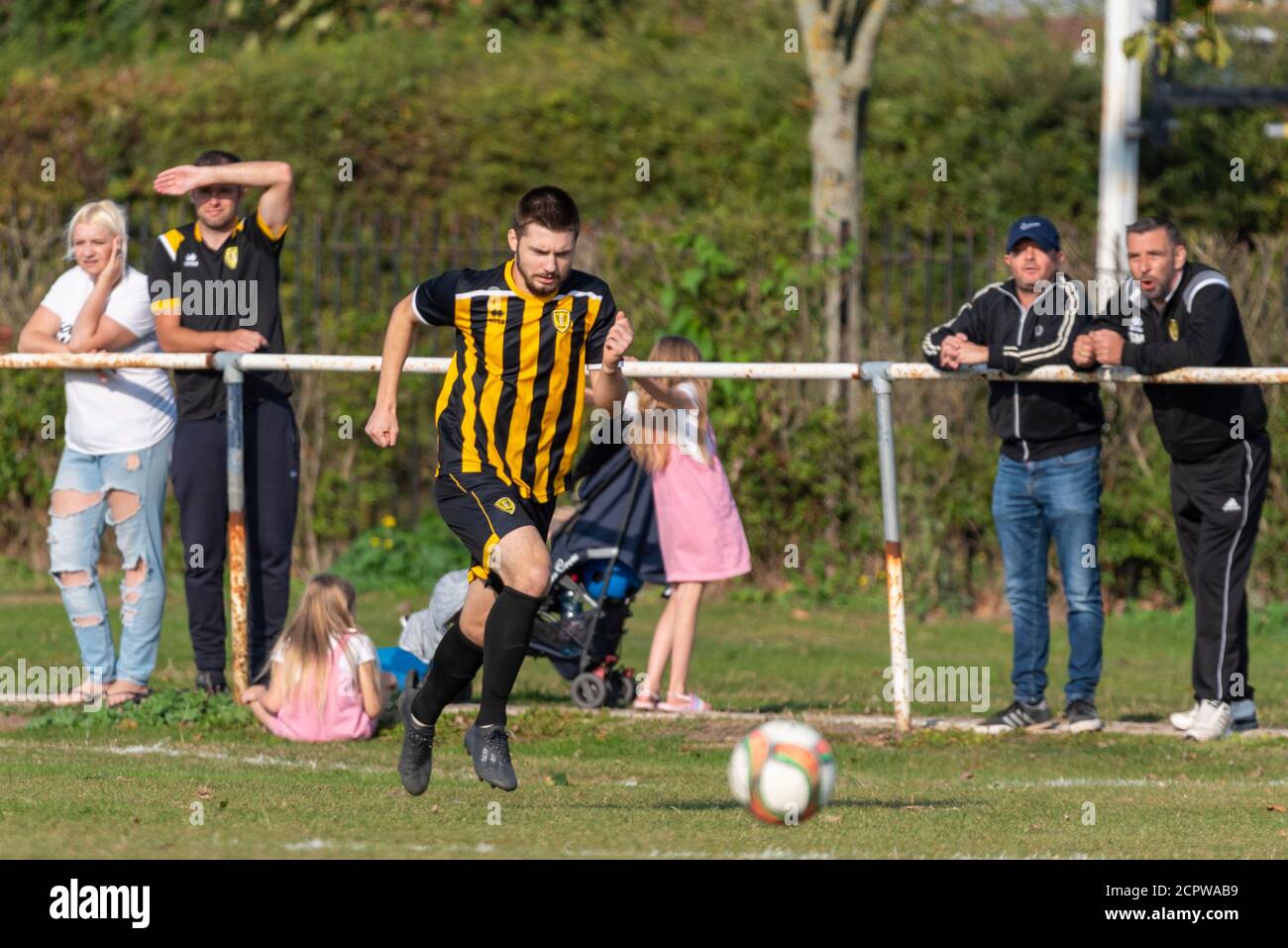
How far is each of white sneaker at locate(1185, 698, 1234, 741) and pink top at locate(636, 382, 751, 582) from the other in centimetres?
233

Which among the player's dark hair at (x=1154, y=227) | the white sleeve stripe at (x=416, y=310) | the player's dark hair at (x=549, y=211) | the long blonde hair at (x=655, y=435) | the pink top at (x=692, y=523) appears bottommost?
the pink top at (x=692, y=523)

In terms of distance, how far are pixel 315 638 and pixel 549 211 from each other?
2.95m

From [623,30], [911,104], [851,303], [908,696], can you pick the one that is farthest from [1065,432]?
[623,30]

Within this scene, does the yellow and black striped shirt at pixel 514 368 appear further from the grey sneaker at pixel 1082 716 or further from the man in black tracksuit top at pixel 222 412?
the grey sneaker at pixel 1082 716

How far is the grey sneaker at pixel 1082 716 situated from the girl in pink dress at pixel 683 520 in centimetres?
175

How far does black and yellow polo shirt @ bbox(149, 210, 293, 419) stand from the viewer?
9680 mm

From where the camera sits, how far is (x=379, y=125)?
59.7ft

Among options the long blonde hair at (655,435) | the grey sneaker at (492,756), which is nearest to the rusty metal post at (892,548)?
the long blonde hair at (655,435)

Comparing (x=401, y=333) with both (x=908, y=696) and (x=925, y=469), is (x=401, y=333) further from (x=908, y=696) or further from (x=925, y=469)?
(x=925, y=469)

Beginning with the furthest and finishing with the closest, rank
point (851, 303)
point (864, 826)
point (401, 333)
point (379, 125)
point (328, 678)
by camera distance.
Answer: point (379, 125), point (851, 303), point (328, 678), point (401, 333), point (864, 826)

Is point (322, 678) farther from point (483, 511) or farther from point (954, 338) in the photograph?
point (954, 338)

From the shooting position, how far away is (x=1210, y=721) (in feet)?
30.8

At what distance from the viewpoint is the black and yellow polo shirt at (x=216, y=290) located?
9.68m
